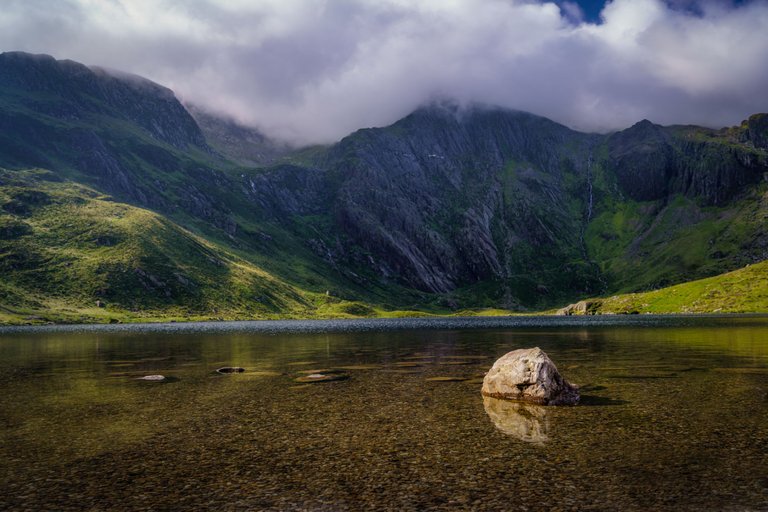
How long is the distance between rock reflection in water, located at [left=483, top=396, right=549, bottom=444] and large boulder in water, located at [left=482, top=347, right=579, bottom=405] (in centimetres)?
84

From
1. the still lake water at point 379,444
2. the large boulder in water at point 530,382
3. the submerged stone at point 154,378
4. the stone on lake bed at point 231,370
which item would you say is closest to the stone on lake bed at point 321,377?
the still lake water at point 379,444

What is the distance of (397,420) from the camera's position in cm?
3131

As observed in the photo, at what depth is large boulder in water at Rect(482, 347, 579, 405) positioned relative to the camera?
36562mm

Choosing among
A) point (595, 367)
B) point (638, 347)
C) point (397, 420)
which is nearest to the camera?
point (397, 420)

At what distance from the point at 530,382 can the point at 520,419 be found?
671 cm

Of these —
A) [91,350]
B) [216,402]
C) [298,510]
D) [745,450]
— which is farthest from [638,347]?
[91,350]

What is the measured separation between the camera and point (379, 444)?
2586 cm

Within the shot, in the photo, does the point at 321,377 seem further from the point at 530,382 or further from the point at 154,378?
the point at 530,382

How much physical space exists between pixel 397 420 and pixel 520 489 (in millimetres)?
13128

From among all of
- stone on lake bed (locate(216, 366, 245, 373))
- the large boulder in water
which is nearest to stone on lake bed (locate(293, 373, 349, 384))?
stone on lake bed (locate(216, 366, 245, 373))

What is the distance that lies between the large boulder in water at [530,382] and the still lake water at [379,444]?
1590 millimetres

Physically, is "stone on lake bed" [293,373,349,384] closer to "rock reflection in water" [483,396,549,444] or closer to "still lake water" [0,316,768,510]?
"still lake water" [0,316,768,510]

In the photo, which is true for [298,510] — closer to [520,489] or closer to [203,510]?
[203,510]

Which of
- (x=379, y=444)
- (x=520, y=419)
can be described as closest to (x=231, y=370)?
(x=379, y=444)
